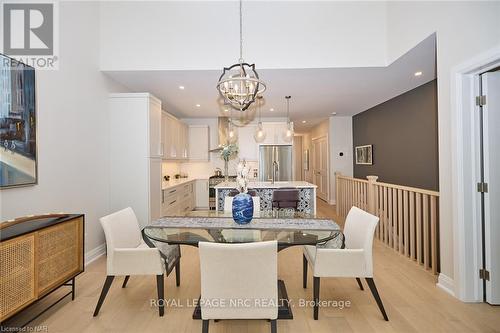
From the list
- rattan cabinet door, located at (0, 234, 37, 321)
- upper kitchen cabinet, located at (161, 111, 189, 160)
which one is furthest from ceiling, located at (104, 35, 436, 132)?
rattan cabinet door, located at (0, 234, 37, 321)

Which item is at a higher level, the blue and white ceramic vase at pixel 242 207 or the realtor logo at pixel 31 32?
the realtor logo at pixel 31 32

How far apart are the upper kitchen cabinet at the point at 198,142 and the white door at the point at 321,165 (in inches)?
146

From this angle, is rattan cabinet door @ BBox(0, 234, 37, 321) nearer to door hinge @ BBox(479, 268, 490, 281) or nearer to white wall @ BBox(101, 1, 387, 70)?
white wall @ BBox(101, 1, 387, 70)

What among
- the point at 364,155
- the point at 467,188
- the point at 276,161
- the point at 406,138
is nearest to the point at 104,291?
the point at 467,188

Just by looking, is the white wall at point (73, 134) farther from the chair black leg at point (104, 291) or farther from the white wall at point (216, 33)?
the chair black leg at point (104, 291)

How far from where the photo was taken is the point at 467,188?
7.25ft

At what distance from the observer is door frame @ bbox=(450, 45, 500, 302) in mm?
2199

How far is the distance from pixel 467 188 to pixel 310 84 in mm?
2672

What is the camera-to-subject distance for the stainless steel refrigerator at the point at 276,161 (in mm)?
6309

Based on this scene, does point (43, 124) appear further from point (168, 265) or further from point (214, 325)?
point (214, 325)

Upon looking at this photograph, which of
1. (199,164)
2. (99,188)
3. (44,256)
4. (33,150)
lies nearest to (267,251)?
(44,256)

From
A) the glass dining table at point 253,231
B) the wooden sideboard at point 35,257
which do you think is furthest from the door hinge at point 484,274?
the wooden sideboard at point 35,257

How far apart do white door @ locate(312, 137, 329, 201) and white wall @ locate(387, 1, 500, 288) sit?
497 centimetres

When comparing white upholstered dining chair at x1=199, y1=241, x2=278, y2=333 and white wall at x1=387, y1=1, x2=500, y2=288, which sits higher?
white wall at x1=387, y1=1, x2=500, y2=288
